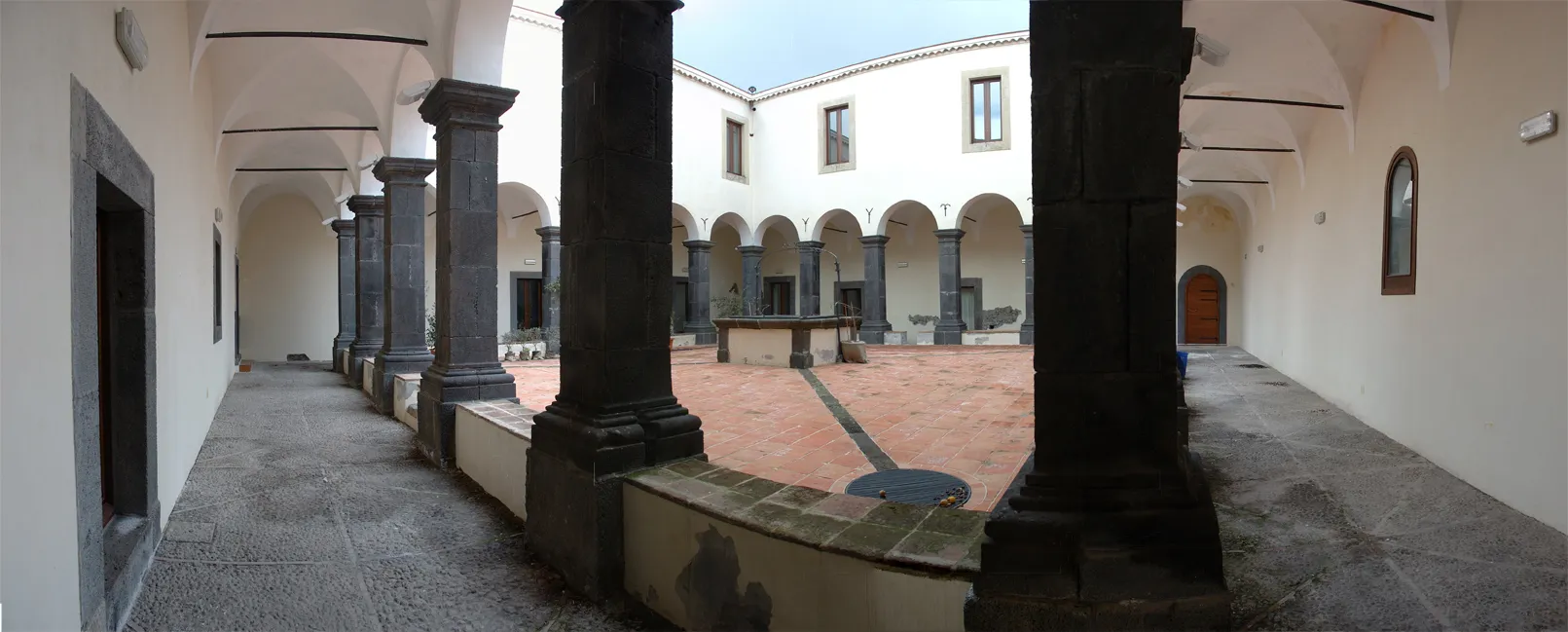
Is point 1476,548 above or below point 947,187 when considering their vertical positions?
below

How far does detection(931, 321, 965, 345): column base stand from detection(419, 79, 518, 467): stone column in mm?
12316

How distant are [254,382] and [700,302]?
952cm

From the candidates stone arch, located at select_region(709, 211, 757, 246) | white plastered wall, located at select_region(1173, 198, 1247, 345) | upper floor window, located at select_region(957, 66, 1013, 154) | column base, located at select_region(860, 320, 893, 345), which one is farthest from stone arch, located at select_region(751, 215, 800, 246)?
white plastered wall, located at select_region(1173, 198, 1247, 345)

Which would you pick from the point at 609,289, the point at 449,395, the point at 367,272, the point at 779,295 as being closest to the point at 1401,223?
the point at 609,289

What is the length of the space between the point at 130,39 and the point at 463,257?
2.67m

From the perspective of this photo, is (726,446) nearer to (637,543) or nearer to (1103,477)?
(637,543)

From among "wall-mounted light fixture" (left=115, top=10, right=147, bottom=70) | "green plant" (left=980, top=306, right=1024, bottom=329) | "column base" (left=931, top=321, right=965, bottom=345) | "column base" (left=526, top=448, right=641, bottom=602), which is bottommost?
"column base" (left=526, top=448, right=641, bottom=602)

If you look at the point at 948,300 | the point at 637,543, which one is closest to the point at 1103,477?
the point at 637,543

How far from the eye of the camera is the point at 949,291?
16.6 m

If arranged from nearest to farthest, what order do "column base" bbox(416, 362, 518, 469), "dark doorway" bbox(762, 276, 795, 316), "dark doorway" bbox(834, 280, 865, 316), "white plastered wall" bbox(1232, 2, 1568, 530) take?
"white plastered wall" bbox(1232, 2, 1568, 530) → "column base" bbox(416, 362, 518, 469) → "dark doorway" bbox(834, 280, 865, 316) → "dark doorway" bbox(762, 276, 795, 316)

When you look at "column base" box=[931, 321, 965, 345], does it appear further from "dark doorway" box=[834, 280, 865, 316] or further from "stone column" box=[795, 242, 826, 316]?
"dark doorway" box=[834, 280, 865, 316]

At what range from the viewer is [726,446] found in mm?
4859

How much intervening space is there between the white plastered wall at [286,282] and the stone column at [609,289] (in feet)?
47.9

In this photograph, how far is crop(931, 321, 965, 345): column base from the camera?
16.5 metres
